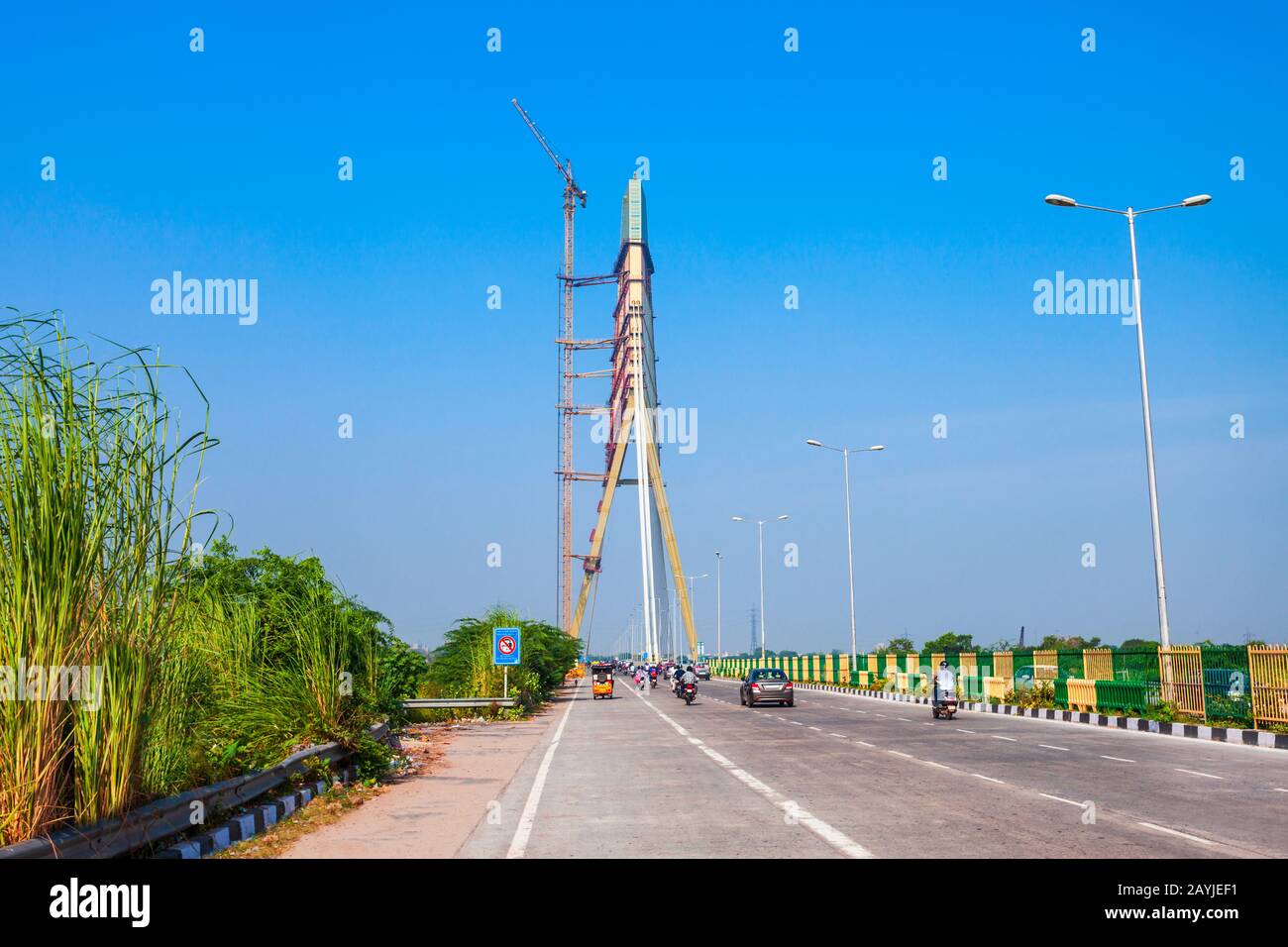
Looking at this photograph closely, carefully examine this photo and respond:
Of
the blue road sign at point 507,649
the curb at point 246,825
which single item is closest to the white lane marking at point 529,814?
the curb at point 246,825

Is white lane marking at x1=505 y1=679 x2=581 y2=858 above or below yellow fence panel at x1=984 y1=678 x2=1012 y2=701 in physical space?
above

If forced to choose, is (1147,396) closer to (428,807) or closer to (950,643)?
(428,807)

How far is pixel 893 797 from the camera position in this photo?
1232 cm

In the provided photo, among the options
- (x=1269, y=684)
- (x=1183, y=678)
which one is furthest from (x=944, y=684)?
(x=1269, y=684)

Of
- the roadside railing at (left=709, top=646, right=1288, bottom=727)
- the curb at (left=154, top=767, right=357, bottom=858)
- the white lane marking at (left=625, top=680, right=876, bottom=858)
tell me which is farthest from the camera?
the roadside railing at (left=709, top=646, right=1288, bottom=727)

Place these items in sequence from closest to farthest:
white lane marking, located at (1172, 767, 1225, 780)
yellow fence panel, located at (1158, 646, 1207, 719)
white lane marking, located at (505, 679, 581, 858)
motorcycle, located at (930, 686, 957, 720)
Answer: white lane marking, located at (505, 679, 581, 858), white lane marking, located at (1172, 767, 1225, 780), yellow fence panel, located at (1158, 646, 1207, 719), motorcycle, located at (930, 686, 957, 720)

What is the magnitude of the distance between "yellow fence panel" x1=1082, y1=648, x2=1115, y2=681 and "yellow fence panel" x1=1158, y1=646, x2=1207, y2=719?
2877mm

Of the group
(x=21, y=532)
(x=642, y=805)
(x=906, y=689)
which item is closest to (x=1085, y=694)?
(x=906, y=689)

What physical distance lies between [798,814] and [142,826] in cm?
591

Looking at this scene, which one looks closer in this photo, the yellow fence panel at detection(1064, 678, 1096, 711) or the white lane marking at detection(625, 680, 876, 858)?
the white lane marking at detection(625, 680, 876, 858)

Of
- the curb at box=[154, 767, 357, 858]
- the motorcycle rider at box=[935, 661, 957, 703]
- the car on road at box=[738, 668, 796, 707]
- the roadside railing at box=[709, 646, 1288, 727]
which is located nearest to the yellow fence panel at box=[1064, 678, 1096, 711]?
the roadside railing at box=[709, 646, 1288, 727]

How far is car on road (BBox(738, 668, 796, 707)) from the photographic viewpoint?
39.6 m

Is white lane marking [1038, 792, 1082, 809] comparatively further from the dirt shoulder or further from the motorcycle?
the motorcycle
